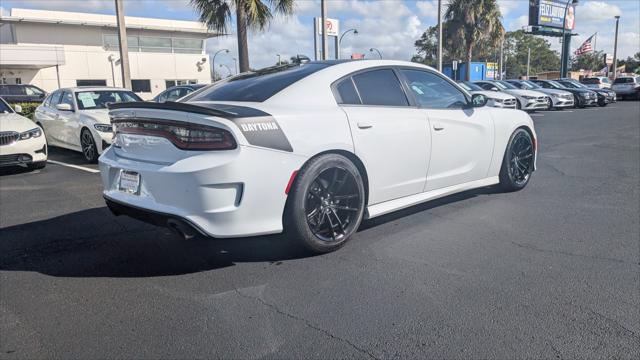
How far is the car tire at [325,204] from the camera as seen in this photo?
3457 millimetres

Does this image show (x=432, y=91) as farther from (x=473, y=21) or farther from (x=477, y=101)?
(x=473, y=21)

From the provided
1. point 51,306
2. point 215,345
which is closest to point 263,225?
point 215,345

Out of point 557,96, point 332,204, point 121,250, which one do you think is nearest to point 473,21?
point 557,96

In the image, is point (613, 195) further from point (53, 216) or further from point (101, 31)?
point (101, 31)

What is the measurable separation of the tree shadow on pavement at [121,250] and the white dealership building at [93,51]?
31.1m

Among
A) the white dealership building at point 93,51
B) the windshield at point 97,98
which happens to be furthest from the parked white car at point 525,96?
the white dealership building at point 93,51

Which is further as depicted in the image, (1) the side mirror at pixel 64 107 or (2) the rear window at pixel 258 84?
(1) the side mirror at pixel 64 107

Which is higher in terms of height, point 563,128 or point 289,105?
point 289,105

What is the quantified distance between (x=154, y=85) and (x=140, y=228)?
36736mm

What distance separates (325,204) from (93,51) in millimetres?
37444

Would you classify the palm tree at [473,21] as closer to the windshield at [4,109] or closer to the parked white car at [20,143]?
the windshield at [4,109]

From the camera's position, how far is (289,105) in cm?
362

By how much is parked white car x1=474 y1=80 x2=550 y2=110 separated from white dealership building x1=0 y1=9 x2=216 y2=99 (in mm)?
22243

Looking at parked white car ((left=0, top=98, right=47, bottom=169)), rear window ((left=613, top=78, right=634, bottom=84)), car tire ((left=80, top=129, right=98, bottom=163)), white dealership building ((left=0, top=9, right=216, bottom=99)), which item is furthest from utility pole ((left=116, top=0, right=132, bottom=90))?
rear window ((left=613, top=78, right=634, bottom=84))
